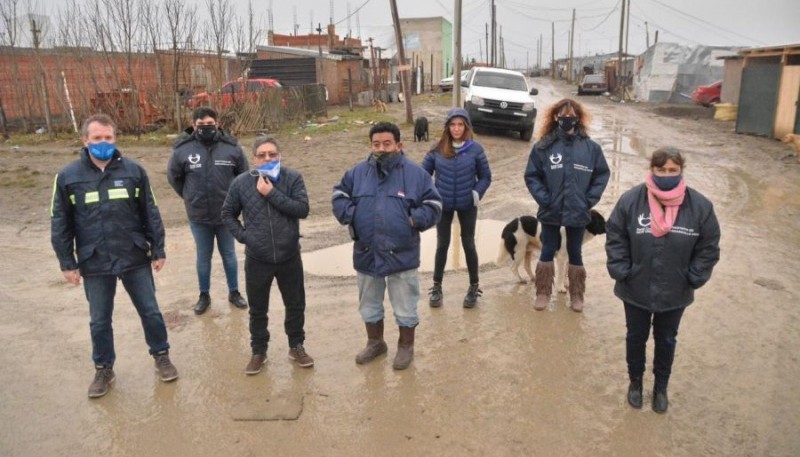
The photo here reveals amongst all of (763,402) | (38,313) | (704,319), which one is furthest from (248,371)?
(704,319)

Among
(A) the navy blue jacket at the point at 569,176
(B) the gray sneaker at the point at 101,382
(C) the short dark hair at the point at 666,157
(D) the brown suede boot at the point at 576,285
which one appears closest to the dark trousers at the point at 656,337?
(C) the short dark hair at the point at 666,157

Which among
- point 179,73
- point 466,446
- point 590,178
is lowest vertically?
point 466,446

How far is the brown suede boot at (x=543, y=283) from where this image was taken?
514 centimetres

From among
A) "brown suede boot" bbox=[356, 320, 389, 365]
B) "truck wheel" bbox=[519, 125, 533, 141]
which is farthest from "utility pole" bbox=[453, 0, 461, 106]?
"brown suede boot" bbox=[356, 320, 389, 365]

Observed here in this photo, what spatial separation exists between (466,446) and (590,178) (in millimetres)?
2559

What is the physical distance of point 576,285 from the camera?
16.8ft

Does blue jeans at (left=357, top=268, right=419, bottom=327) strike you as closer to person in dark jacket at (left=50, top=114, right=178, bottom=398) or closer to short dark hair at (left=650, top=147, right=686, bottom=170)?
person in dark jacket at (left=50, top=114, right=178, bottom=398)

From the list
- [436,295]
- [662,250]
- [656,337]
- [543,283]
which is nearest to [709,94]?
[543,283]

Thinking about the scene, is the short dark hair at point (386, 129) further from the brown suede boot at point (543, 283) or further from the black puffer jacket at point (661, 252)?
the brown suede boot at point (543, 283)

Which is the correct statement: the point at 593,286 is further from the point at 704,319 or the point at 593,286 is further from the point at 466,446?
the point at 466,446

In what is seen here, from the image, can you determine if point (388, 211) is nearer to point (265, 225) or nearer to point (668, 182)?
point (265, 225)

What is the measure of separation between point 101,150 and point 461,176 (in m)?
2.79

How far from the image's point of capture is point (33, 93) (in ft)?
60.2

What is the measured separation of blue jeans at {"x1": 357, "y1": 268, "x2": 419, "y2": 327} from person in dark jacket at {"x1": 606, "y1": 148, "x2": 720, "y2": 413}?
1353mm
